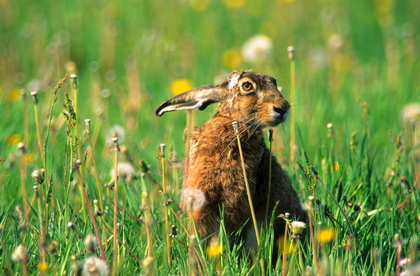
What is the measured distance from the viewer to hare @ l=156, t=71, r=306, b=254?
3471mm

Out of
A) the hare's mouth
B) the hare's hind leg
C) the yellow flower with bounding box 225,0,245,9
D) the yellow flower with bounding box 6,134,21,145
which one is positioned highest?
the yellow flower with bounding box 225,0,245,9

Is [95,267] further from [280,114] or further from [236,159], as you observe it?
[280,114]

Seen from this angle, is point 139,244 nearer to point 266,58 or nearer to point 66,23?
point 266,58

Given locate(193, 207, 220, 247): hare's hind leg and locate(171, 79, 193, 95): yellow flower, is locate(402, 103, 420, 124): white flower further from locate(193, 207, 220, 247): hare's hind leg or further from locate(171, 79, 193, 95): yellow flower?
locate(171, 79, 193, 95): yellow flower

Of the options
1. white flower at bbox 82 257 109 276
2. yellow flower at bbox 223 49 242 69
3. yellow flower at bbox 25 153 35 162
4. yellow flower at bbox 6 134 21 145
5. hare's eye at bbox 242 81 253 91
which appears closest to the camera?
white flower at bbox 82 257 109 276

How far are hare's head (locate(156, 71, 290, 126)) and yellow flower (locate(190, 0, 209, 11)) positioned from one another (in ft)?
19.8

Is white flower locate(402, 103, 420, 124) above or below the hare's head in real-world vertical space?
below

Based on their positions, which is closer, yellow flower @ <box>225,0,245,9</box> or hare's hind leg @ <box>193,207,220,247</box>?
hare's hind leg @ <box>193,207,220,247</box>

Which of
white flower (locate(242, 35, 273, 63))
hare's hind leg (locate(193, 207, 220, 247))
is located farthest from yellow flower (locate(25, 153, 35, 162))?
white flower (locate(242, 35, 273, 63))

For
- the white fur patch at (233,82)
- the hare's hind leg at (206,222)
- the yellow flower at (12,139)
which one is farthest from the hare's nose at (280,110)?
the yellow flower at (12,139)

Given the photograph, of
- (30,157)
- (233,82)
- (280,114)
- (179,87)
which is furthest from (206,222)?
(179,87)

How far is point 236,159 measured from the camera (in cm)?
355

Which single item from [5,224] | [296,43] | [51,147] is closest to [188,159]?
[5,224]

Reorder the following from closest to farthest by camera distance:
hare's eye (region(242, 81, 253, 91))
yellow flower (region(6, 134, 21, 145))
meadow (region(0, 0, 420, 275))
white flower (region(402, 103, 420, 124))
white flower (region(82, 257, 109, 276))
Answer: white flower (region(82, 257, 109, 276)) < meadow (region(0, 0, 420, 275)) < hare's eye (region(242, 81, 253, 91)) < white flower (region(402, 103, 420, 124)) < yellow flower (region(6, 134, 21, 145))
